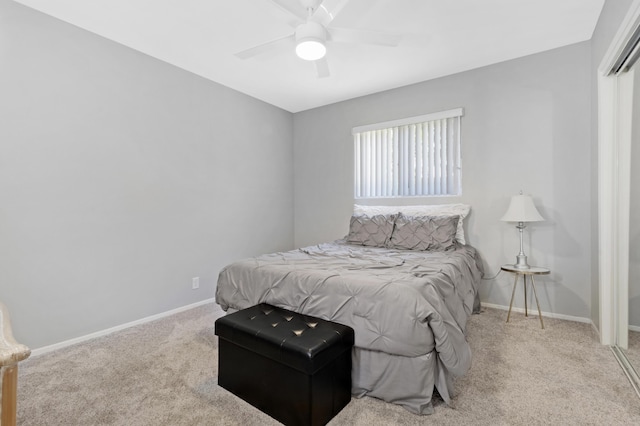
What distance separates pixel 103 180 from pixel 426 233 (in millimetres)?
2974

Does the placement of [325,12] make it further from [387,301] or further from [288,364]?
[288,364]

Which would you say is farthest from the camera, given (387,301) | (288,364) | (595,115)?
(595,115)

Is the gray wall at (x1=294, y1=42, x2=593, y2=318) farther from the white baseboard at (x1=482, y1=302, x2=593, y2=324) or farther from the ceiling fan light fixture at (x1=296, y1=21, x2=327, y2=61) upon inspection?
the ceiling fan light fixture at (x1=296, y1=21, x2=327, y2=61)

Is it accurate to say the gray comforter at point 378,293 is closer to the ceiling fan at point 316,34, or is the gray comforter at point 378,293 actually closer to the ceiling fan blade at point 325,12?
the ceiling fan at point 316,34

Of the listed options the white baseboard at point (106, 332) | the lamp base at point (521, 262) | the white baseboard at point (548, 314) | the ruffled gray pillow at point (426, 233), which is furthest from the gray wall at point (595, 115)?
the white baseboard at point (106, 332)

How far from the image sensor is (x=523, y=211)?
278cm

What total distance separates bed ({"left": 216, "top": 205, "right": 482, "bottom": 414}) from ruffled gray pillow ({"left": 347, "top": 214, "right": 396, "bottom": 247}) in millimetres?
382

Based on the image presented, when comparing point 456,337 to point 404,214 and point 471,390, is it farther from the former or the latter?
point 404,214

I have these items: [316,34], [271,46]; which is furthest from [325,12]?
[271,46]

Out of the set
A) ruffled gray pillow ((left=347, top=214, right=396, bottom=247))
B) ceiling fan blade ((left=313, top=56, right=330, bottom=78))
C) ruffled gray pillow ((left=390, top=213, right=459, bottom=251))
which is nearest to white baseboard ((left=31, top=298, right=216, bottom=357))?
ruffled gray pillow ((left=347, top=214, right=396, bottom=247))

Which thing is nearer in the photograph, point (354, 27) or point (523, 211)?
point (354, 27)

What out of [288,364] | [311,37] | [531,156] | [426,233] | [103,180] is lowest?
[288,364]

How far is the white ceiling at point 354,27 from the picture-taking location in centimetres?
230

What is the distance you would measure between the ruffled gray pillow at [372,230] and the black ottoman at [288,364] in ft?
5.20
